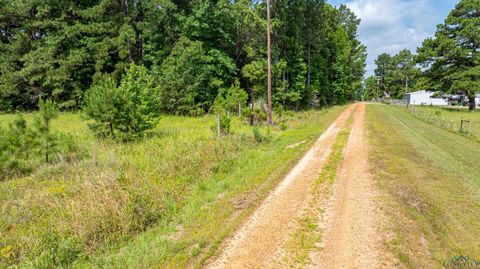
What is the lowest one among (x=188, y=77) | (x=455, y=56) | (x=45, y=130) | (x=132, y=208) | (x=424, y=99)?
(x=132, y=208)

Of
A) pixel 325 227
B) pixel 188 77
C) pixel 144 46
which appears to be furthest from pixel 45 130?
pixel 144 46

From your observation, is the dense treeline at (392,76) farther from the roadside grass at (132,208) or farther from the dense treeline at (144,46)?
the roadside grass at (132,208)

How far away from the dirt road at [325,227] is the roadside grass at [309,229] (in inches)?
4.0

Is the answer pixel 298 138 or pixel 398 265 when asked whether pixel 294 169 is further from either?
pixel 298 138

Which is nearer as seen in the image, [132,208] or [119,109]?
[132,208]

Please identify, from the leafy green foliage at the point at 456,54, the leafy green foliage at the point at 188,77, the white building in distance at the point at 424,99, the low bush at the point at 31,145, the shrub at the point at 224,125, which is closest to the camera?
the low bush at the point at 31,145

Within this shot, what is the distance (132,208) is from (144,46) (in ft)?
78.5

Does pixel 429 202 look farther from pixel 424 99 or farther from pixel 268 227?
pixel 424 99

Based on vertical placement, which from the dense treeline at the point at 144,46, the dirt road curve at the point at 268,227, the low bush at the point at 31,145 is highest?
the dense treeline at the point at 144,46

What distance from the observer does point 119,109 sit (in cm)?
1012

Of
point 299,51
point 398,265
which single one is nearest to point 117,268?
point 398,265

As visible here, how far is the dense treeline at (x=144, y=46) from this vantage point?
22469mm

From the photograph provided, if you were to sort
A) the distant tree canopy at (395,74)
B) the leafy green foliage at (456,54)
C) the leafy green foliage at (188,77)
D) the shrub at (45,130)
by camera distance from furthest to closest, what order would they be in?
the distant tree canopy at (395,74) → the leafy green foliage at (456,54) → the leafy green foliage at (188,77) → the shrub at (45,130)

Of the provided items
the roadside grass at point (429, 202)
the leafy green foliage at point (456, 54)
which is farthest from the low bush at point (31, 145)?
the leafy green foliage at point (456, 54)
